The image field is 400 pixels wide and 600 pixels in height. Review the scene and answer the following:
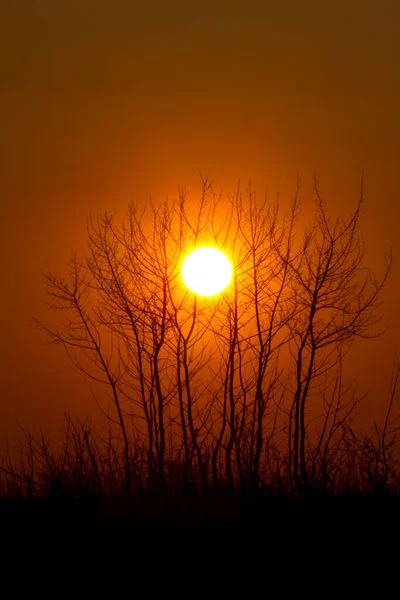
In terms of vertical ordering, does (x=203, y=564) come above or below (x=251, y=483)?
below

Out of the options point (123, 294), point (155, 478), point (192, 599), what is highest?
point (123, 294)

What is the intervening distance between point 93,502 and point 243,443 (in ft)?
7.13

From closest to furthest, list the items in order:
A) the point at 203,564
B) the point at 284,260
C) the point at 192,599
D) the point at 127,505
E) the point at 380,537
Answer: the point at 192,599
the point at 203,564
the point at 380,537
the point at 127,505
the point at 284,260

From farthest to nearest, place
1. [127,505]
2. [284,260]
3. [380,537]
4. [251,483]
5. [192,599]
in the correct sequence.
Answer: [284,260] < [251,483] < [127,505] < [380,537] < [192,599]

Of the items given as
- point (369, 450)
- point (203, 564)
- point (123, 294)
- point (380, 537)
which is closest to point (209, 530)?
point (203, 564)

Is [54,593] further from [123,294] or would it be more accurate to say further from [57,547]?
[123,294]

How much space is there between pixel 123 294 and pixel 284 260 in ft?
7.65

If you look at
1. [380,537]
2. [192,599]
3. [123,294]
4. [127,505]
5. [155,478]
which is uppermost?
[123,294]

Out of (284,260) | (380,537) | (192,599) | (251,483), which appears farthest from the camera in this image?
(284,260)

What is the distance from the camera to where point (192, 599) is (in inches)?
270

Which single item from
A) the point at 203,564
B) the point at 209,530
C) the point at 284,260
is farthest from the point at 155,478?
the point at 284,260

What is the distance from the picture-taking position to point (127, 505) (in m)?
9.00

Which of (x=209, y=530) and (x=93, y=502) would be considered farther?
(x=93, y=502)

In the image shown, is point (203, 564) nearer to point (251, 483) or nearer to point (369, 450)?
point (251, 483)
